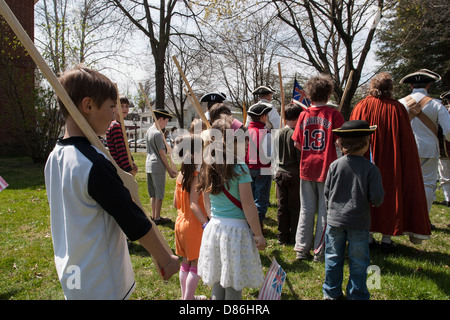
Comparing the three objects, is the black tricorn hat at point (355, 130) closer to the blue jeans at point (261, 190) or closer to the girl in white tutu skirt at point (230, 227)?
the girl in white tutu skirt at point (230, 227)

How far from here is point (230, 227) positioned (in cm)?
273

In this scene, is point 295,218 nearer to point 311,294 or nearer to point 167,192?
point 311,294

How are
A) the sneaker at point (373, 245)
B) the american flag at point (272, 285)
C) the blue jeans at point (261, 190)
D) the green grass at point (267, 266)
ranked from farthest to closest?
the blue jeans at point (261, 190) → the sneaker at point (373, 245) → the green grass at point (267, 266) → the american flag at point (272, 285)

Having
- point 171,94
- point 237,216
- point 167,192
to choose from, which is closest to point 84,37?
point 167,192

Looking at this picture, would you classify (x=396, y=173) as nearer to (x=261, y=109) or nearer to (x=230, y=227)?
(x=261, y=109)

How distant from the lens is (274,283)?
8.94ft

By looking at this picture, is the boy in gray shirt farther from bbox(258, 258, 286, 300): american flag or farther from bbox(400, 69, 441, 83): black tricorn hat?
bbox(400, 69, 441, 83): black tricorn hat

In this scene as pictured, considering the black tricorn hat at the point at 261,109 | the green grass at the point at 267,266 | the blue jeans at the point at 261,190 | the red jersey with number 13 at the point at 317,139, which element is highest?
the black tricorn hat at the point at 261,109

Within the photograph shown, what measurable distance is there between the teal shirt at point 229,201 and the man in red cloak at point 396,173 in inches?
97.6

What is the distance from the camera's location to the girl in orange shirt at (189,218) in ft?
10.4

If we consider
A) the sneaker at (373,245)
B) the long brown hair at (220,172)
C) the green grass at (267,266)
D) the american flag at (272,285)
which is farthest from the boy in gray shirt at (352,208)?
the sneaker at (373,245)

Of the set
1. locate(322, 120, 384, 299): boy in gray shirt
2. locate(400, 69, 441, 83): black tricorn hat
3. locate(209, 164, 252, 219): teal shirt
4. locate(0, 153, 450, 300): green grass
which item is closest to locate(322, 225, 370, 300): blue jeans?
locate(322, 120, 384, 299): boy in gray shirt

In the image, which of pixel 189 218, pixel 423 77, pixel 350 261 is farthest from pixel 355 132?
pixel 423 77

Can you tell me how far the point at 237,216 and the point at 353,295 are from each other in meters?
1.40
